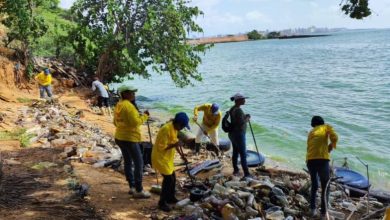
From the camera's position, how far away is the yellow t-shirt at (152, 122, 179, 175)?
279 inches

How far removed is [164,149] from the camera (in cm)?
711

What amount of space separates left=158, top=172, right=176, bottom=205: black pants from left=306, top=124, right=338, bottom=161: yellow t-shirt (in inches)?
100

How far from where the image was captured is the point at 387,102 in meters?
24.6

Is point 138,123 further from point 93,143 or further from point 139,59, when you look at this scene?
point 139,59

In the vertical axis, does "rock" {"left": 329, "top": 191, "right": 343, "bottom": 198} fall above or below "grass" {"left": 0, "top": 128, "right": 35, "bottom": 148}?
below

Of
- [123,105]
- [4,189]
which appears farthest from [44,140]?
[123,105]

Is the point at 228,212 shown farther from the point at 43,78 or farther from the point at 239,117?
the point at 43,78

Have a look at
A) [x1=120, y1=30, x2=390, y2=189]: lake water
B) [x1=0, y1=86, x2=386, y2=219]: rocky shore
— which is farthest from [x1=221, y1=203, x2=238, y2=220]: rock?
[x1=120, y1=30, x2=390, y2=189]: lake water

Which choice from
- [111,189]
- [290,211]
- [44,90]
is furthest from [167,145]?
[44,90]

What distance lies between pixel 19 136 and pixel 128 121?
638 cm

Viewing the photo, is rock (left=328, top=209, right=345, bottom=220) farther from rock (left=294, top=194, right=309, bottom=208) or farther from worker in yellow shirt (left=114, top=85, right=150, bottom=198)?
worker in yellow shirt (left=114, top=85, right=150, bottom=198)

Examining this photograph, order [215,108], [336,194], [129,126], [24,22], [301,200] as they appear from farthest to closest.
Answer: [24,22], [215,108], [336,194], [301,200], [129,126]

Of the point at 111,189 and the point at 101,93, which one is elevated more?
the point at 101,93

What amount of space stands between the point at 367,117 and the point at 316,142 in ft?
50.4
